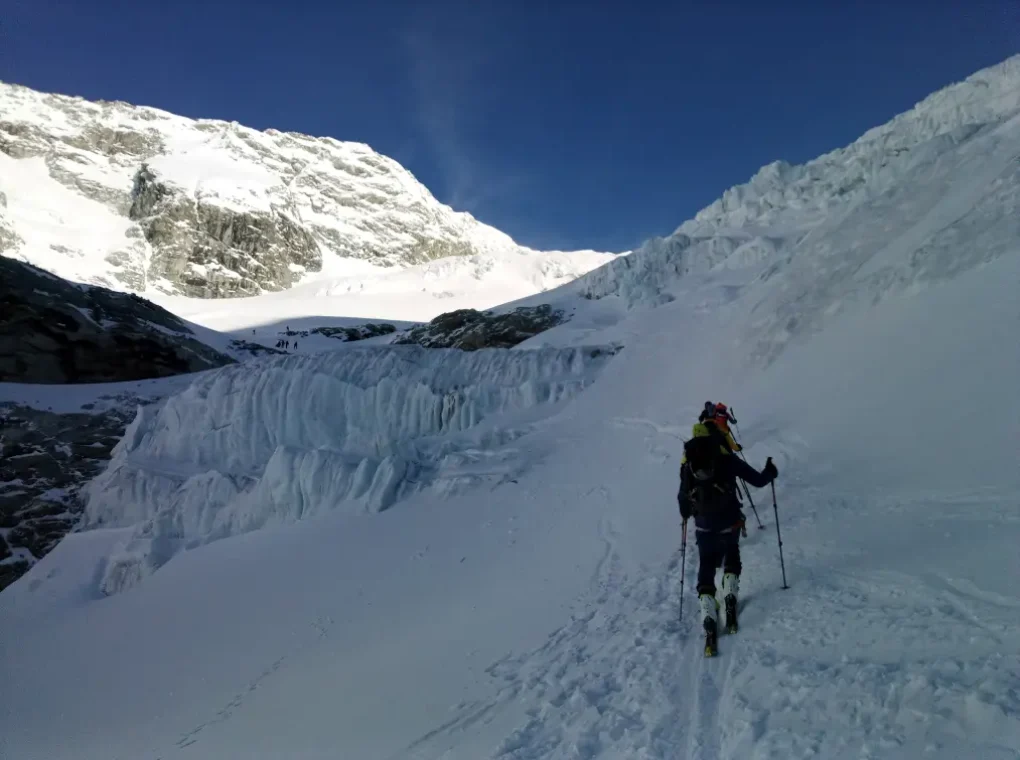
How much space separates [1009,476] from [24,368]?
32803 mm

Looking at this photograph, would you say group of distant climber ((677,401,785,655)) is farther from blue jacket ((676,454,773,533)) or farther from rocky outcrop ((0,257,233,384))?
rocky outcrop ((0,257,233,384))

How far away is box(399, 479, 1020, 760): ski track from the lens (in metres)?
→ 3.08

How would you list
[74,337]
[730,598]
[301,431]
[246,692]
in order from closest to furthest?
[730,598], [246,692], [301,431], [74,337]

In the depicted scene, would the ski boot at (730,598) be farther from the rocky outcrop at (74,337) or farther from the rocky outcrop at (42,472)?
the rocky outcrop at (74,337)

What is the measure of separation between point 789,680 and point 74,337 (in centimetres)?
3357

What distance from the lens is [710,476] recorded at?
517 cm

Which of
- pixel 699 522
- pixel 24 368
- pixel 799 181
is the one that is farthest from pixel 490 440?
pixel 799 181

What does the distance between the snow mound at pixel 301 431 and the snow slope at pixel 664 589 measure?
111 cm

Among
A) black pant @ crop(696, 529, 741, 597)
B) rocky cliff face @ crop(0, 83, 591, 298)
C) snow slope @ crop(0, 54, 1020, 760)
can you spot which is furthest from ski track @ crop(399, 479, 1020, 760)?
rocky cliff face @ crop(0, 83, 591, 298)

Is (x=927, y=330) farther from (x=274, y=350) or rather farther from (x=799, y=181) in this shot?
(x=274, y=350)

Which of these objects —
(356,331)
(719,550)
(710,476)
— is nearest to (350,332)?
(356,331)

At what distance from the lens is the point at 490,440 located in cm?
1580

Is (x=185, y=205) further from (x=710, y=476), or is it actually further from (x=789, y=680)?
(x=789, y=680)

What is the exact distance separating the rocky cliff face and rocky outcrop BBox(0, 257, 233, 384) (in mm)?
72422
